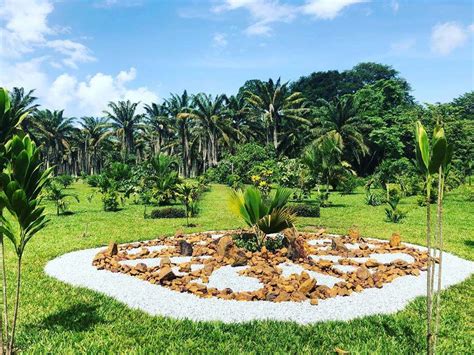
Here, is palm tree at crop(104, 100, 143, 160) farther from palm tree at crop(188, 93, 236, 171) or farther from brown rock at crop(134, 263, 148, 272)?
brown rock at crop(134, 263, 148, 272)

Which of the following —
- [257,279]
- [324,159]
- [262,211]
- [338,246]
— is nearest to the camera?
[257,279]

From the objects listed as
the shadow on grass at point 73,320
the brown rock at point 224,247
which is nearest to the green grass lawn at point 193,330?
the shadow on grass at point 73,320

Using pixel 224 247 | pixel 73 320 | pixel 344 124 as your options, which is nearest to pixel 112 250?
pixel 224 247

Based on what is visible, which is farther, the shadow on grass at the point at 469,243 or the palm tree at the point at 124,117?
the palm tree at the point at 124,117

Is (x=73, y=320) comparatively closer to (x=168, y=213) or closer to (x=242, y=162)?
(x=168, y=213)

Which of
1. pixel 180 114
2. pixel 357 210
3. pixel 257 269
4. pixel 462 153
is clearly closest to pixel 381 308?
pixel 257 269

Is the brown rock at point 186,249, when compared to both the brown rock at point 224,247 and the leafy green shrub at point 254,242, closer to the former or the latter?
the brown rock at point 224,247

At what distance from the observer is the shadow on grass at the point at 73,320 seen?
414 cm

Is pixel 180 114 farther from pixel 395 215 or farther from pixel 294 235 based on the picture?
pixel 294 235

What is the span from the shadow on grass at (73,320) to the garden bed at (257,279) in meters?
0.53

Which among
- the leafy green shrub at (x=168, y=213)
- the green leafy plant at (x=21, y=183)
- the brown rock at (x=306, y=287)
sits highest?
the green leafy plant at (x=21, y=183)

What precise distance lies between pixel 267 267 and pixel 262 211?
4.47 ft

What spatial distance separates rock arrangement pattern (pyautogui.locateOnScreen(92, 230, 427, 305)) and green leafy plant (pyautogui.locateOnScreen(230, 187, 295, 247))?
365 millimetres

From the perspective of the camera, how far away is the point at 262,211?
7.38 meters
